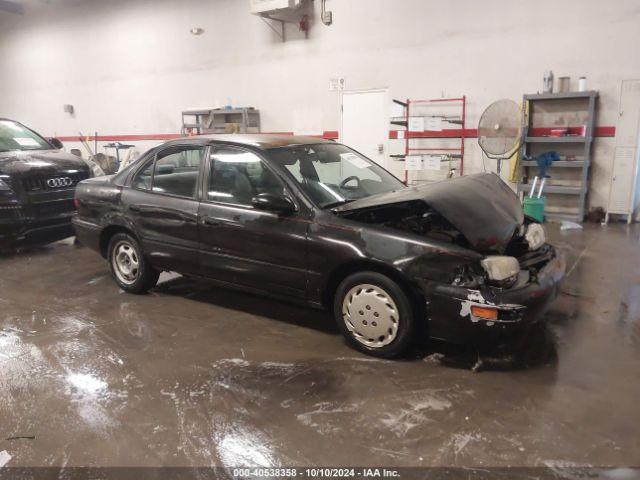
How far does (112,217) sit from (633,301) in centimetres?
422

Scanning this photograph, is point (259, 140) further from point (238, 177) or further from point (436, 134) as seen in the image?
point (436, 134)

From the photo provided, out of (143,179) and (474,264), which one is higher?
(143,179)

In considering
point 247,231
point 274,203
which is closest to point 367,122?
point 247,231

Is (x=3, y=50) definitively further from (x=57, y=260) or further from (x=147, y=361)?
(x=147, y=361)

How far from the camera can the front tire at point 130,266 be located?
3984mm

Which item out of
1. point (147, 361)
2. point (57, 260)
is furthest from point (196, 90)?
point (147, 361)

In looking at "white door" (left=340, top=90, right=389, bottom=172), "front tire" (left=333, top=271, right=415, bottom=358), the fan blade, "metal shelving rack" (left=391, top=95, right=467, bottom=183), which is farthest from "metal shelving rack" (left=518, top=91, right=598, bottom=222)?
the fan blade

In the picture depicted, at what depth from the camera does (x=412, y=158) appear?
7.38 m

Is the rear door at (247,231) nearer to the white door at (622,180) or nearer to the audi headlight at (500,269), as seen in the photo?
the audi headlight at (500,269)

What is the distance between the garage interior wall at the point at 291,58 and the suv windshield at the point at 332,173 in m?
4.68

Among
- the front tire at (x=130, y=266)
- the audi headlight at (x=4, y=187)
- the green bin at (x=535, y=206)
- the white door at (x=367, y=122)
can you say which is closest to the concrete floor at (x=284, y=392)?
the front tire at (x=130, y=266)

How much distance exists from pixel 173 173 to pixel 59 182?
8.52 ft

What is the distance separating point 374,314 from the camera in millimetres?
2820

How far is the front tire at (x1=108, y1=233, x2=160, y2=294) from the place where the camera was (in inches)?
157
